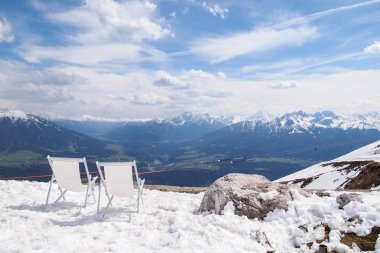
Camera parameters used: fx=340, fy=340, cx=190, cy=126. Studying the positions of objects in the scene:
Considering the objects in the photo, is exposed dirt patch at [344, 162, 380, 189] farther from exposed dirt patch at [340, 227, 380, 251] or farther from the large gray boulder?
exposed dirt patch at [340, 227, 380, 251]

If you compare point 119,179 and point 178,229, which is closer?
point 178,229

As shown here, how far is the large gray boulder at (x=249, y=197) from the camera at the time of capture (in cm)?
1141

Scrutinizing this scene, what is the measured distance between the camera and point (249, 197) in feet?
38.8

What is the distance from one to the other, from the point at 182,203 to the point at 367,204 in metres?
7.17

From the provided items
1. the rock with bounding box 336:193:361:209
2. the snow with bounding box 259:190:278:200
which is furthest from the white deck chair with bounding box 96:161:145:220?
the rock with bounding box 336:193:361:209

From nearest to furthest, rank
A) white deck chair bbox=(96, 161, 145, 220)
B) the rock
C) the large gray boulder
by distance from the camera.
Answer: the rock
the large gray boulder
white deck chair bbox=(96, 161, 145, 220)

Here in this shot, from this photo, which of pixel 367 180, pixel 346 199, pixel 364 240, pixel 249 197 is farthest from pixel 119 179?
pixel 367 180

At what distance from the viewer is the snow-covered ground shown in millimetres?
8523

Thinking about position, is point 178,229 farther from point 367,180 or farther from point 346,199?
point 367,180

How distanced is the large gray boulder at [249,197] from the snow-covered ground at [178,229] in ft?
1.02

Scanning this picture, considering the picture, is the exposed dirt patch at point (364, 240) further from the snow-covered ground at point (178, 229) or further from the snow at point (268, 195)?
the snow at point (268, 195)

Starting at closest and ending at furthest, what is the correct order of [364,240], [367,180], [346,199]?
1. [364,240]
2. [346,199]
3. [367,180]

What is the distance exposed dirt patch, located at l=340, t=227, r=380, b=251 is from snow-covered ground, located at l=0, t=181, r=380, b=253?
0.18 m

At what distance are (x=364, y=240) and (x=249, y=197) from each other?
388 centimetres
